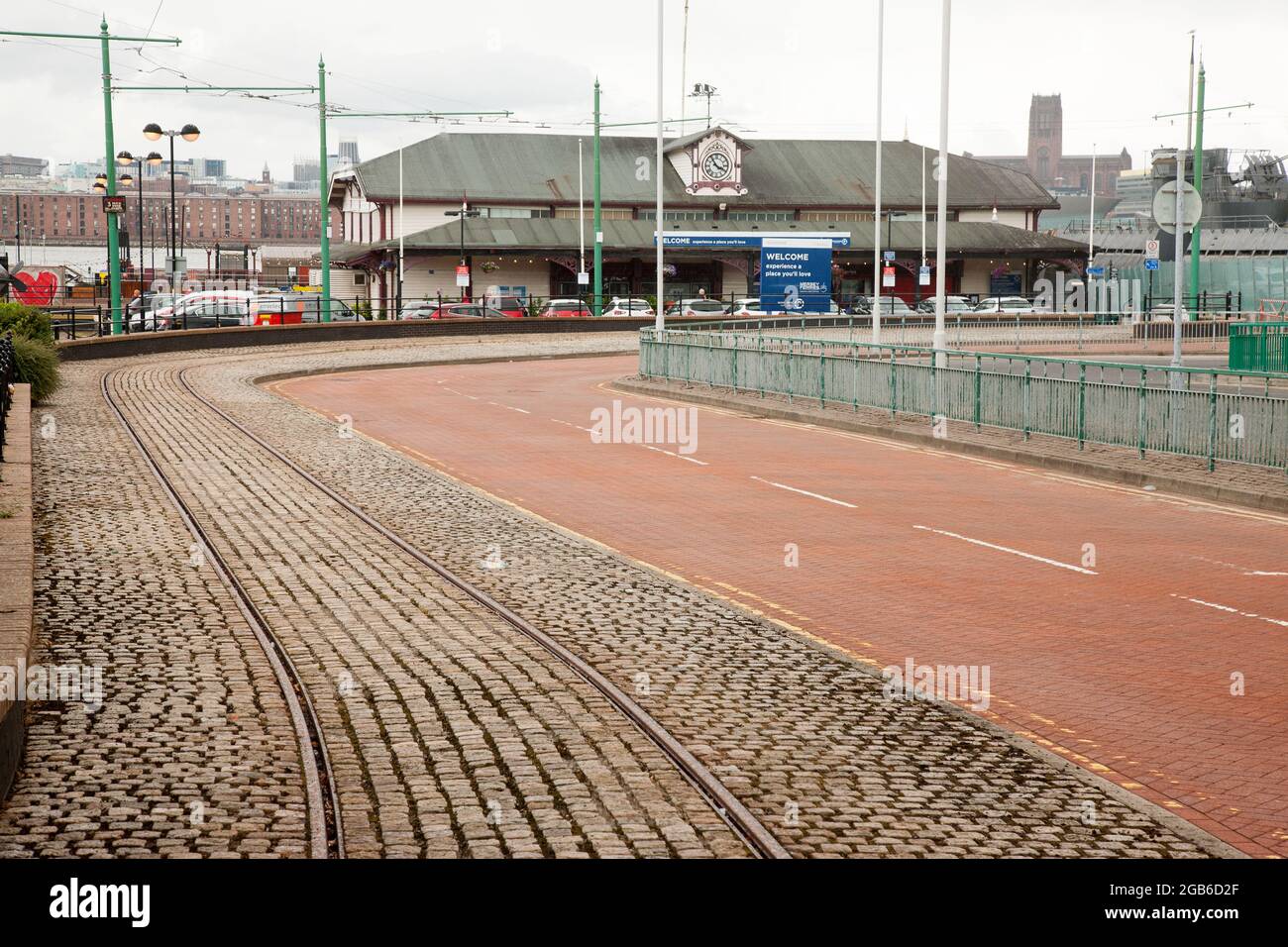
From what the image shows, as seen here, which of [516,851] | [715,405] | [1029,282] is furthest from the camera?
[1029,282]

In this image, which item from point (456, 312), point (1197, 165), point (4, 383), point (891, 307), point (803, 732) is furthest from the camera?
point (891, 307)

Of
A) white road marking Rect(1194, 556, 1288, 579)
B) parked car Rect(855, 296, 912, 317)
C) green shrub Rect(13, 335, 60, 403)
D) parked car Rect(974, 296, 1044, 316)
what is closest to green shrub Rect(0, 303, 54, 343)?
green shrub Rect(13, 335, 60, 403)

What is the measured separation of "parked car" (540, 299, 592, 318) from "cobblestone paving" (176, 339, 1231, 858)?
47.5 m

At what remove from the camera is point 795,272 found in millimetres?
49969

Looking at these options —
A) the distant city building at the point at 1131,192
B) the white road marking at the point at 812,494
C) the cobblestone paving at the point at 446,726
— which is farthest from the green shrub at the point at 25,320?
the distant city building at the point at 1131,192

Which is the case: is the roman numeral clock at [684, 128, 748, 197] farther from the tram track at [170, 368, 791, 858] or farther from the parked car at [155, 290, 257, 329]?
the tram track at [170, 368, 791, 858]

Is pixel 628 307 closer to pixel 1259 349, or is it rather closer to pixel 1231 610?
pixel 1259 349

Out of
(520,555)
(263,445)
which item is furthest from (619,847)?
(263,445)

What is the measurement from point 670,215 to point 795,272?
95.8ft

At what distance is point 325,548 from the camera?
47.0ft

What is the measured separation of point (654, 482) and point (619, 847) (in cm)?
1316

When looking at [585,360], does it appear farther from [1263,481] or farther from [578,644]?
[578,644]

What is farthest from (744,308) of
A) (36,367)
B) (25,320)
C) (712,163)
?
(36,367)

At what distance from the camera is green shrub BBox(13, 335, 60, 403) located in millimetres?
27547
